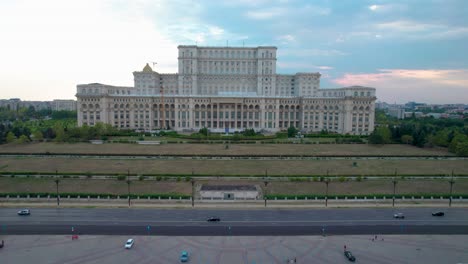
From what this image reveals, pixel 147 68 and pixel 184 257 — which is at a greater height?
pixel 147 68

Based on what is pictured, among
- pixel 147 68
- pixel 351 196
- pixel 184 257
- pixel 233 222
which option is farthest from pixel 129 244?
pixel 147 68

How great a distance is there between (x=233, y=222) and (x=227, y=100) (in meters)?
73.3

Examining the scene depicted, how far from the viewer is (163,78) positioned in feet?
383

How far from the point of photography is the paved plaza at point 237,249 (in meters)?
22.2

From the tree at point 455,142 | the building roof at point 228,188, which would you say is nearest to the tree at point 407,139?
the tree at point 455,142

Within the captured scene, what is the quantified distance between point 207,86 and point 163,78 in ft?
55.4

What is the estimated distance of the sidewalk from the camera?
109ft

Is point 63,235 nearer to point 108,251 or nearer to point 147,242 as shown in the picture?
point 108,251

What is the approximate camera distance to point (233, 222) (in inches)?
1139

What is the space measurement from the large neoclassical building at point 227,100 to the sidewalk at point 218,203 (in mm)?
61811

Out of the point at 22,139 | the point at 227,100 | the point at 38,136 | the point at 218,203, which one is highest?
the point at 227,100

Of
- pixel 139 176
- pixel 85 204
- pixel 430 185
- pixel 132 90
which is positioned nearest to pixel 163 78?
pixel 132 90

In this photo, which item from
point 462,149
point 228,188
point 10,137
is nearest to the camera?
point 228,188

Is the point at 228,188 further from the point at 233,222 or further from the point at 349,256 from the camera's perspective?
the point at 349,256
